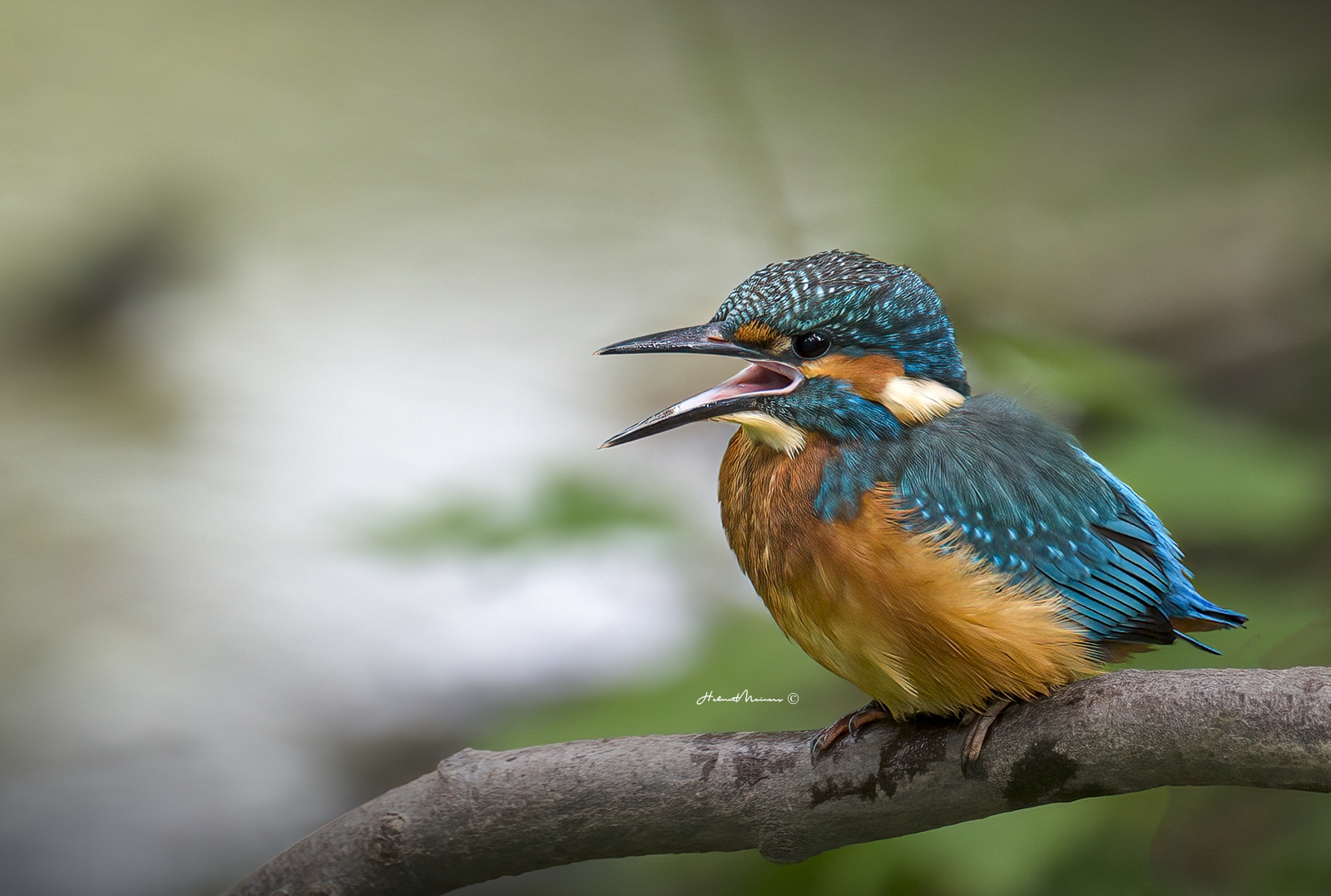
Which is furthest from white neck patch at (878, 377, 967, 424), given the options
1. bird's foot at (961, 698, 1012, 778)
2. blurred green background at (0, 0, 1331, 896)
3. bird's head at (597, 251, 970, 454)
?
blurred green background at (0, 0, 1331, 896)

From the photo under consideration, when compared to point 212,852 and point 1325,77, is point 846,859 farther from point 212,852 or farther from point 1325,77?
point 1325,77

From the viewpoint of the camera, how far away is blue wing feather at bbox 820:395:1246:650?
862 mm

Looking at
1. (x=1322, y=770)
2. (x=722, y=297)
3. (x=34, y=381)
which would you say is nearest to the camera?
(x=1322, y=770)

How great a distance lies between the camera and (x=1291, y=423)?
4.87ft

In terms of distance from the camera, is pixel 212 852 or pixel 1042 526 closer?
pixel 1042 526

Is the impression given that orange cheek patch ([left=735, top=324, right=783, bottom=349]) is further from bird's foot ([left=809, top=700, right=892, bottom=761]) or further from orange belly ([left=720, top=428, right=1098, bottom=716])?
bird's foot ([left=809, top=700, right=892, bottom=761])

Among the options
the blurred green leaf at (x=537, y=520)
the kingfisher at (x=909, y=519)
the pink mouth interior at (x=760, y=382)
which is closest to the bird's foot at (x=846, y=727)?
the kingfisher at (x=909, y=519)

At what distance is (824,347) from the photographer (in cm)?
86

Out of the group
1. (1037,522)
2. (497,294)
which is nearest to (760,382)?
(1037,522)

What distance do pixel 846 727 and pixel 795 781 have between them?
0.06 m

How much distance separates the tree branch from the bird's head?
0.82 ft

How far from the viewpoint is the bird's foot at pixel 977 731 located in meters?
0.83

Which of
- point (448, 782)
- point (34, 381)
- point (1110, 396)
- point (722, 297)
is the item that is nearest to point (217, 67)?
point (34, 381)

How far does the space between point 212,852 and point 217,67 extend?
118cm
